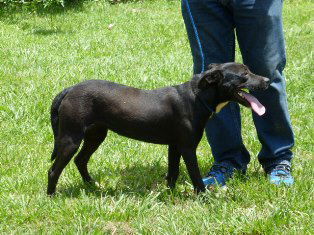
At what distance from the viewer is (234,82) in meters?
4.00

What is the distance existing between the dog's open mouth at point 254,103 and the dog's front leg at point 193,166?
0.54 m

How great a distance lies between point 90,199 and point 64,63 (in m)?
4.40

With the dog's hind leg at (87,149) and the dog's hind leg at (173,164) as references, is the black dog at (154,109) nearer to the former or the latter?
the dog's hind leg at (173,164)

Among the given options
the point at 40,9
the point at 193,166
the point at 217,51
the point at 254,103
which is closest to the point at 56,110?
the point at 193,166

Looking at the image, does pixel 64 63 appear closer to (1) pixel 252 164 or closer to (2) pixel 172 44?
(2) pixel 172 44

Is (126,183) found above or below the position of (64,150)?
below

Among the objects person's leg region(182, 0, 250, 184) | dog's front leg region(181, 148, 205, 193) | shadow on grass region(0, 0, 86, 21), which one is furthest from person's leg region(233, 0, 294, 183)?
shadow on grass region(0, 0, 86, 21)

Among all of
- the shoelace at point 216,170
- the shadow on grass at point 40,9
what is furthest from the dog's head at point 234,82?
the shadow on grass at point 40,9

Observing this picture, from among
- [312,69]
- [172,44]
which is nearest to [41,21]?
[172,44]

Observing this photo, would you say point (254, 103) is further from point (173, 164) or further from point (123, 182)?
point (123, 182)

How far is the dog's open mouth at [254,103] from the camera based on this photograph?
3.92 meters

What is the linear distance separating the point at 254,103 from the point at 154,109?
2.44 feet

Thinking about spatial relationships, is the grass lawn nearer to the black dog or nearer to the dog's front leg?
the dog's front leg

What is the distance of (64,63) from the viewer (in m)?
8.09
